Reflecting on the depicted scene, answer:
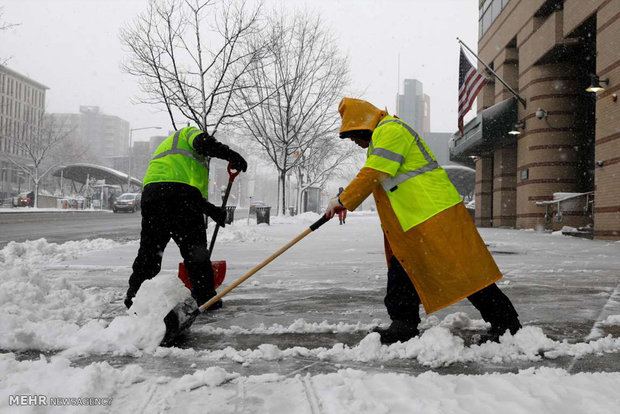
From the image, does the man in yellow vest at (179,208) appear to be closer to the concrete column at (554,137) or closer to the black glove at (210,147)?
the black glove at (210,147)

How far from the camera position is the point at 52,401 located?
2088 mm

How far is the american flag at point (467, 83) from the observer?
56.5ft

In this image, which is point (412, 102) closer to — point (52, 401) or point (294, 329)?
point (294, 329)

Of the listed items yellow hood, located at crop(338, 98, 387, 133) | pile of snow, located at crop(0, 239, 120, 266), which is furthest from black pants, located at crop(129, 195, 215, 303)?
pile of snow, located at crop(0, 239, 120, 266)

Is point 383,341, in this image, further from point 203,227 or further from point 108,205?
point 108,205

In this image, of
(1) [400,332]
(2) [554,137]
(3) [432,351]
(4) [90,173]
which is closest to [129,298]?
(1) [400,332]

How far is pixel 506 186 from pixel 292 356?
69.5 feet

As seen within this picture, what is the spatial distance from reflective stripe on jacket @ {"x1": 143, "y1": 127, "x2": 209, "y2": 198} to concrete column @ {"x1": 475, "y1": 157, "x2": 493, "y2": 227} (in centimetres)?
2286

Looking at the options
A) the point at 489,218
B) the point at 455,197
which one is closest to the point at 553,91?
the point at 489,218

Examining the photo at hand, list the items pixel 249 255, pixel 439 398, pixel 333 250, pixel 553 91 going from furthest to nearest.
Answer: pixel 553 91
pixel 333 250
pixel 249 255
pixel 439 398

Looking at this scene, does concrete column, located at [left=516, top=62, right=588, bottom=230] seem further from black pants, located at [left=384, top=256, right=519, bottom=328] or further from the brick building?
black pants, located at [left=384, top=256, right=519, bottom=328]

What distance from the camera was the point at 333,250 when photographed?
404 inches

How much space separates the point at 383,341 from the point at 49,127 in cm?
5106

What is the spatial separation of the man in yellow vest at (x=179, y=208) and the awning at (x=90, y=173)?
51.6 m
